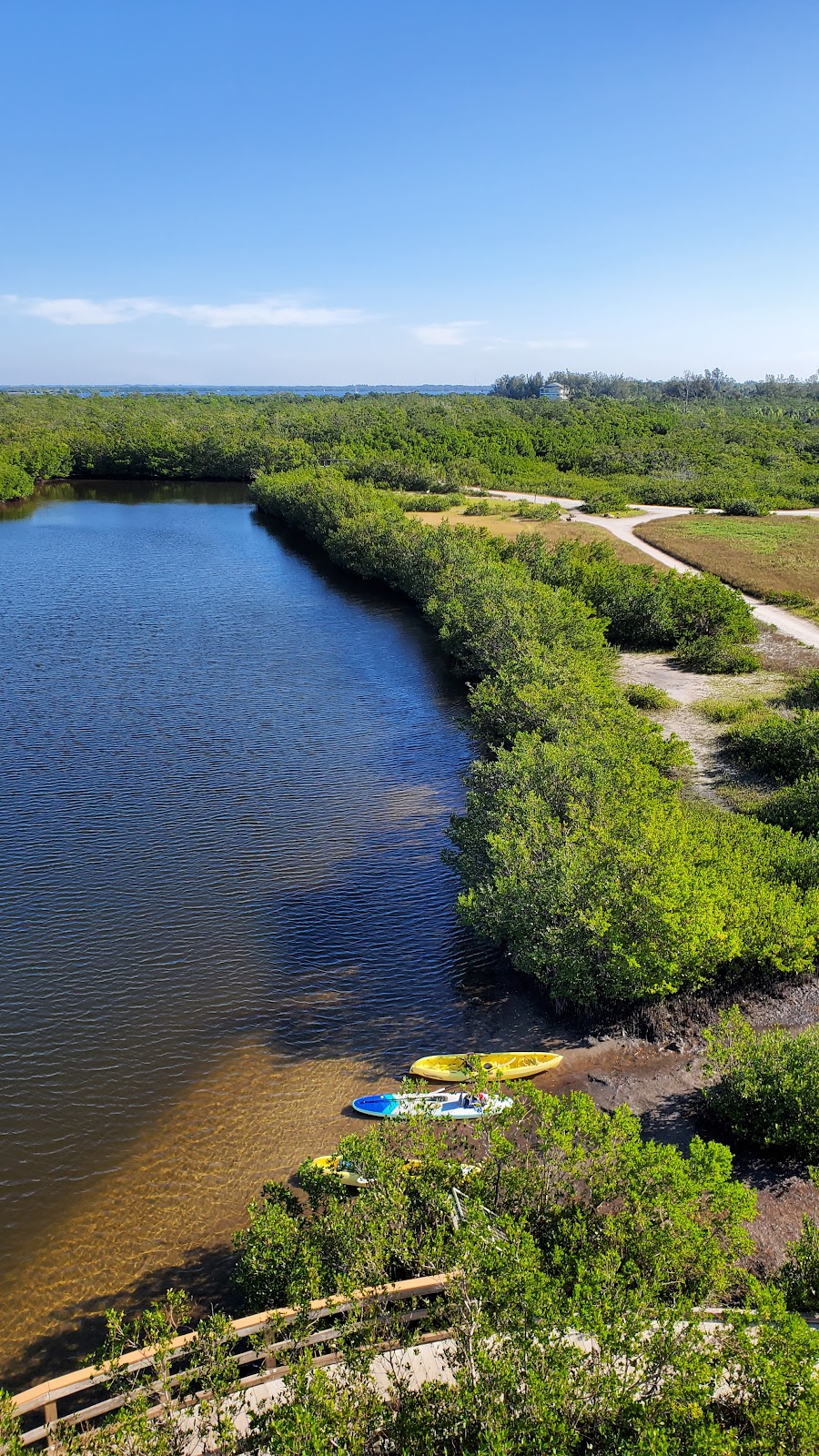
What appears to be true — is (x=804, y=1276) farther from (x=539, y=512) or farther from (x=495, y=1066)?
(x=539, y=512)

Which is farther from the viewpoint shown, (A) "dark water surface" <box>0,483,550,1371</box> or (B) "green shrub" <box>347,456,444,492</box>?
(B) "green shrub" <box>347,456,444,492</box>

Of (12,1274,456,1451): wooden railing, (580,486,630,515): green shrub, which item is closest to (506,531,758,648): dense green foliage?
(580,486,630,515): green shrub

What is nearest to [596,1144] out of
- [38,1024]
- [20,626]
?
[38,1024]

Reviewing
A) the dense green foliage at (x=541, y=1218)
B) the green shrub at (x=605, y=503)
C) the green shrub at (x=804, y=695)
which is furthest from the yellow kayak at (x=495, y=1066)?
the green shrub at (x=605, y=503)

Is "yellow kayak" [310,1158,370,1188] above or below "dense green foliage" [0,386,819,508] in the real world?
below

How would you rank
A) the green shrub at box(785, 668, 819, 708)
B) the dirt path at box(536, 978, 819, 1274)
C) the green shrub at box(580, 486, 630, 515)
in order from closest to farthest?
the dirt path at box(536, 978, 819, 1274) < the green shrub at box(785, 668, 819, 708) < the green shrub at box(580, 486, 630, 515)

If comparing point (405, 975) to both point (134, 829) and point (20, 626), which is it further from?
point (20, 626)

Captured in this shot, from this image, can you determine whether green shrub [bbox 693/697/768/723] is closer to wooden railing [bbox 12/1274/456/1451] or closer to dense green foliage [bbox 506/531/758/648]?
dense green foliage [bbox 506/531/758/648]

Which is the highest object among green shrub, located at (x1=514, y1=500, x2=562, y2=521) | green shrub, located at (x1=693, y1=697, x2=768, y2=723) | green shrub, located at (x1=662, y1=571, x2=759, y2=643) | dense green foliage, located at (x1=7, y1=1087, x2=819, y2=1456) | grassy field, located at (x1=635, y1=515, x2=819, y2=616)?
green shrub, located at (x1=514, y1=500, x2=562, y2=521)
